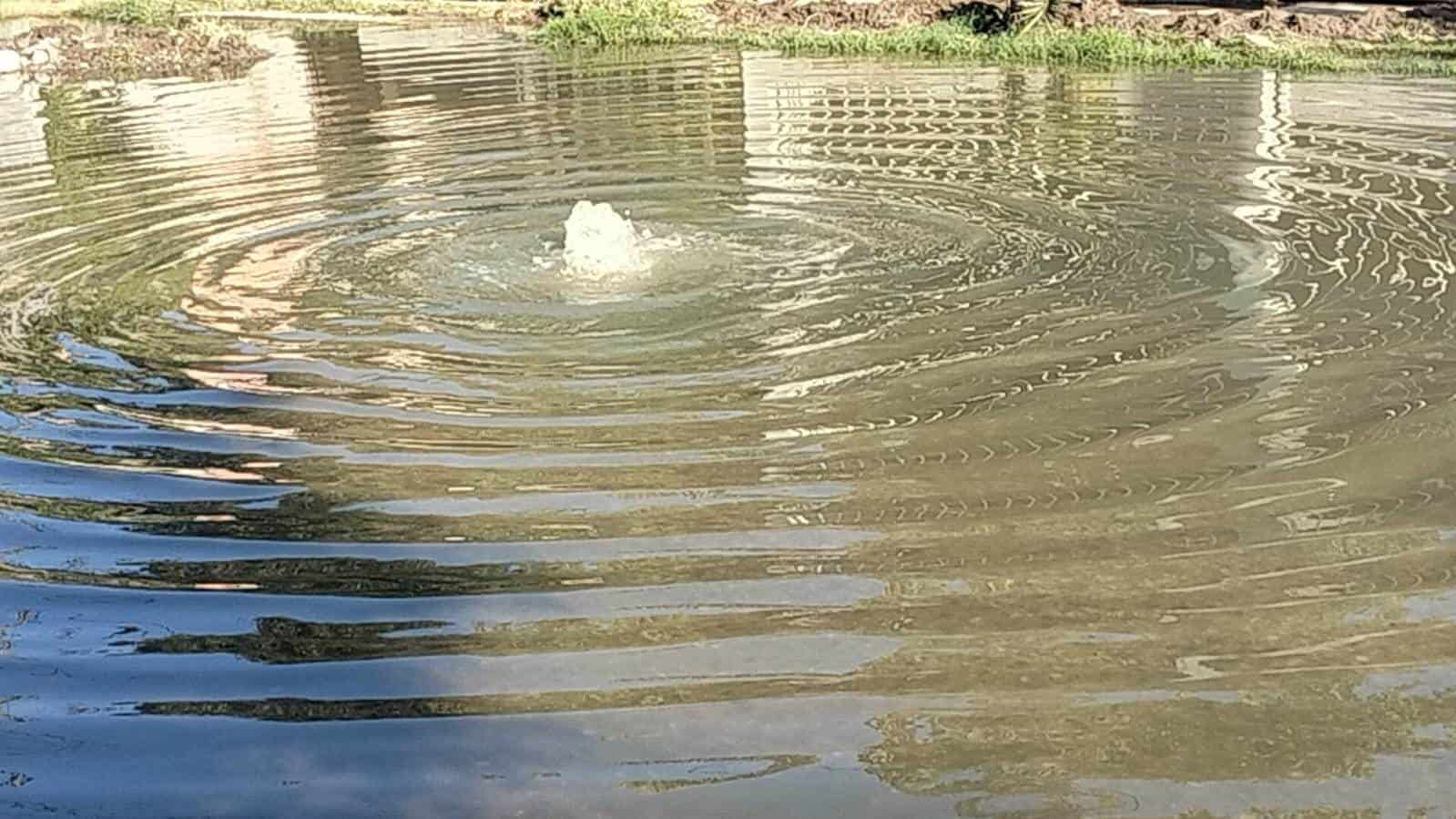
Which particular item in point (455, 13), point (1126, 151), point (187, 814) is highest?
point (455, 13)

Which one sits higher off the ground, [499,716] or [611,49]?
[611,49]

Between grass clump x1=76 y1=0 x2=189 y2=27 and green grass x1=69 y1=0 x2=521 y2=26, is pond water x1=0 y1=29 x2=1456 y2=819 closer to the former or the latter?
grass clump x1=76 y1=0 x2=189 y2=27

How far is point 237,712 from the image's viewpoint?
391 cm

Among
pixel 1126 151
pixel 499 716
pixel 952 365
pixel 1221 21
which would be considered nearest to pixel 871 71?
pixel 1221 21

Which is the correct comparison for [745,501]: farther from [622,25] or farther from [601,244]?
[622,25]

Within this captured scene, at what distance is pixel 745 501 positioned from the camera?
5211mm

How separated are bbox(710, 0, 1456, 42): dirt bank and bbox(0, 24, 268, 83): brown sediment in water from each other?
8078 mm

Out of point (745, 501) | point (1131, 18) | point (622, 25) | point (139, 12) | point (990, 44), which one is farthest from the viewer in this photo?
point (139, 12)

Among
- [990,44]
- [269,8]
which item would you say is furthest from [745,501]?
[269,8]

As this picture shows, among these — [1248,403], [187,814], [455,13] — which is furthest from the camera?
[455,13]

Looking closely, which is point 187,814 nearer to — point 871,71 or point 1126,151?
point 1126,151

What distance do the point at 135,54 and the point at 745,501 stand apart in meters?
20.3

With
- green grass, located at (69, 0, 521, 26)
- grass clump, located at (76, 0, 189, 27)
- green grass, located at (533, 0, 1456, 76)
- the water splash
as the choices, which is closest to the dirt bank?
green grass, located at (533, 0, 1456, 76)

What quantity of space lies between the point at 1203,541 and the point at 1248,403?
145cm
